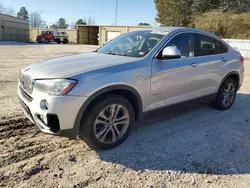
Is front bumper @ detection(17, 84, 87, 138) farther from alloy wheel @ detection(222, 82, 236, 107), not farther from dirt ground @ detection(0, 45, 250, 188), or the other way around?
alloy wheel @ detection(222, 82, 236, 107)

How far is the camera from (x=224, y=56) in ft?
15.9

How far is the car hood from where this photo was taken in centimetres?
294

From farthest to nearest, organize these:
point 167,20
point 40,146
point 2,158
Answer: point 167,20
point 40,146
point 2,158

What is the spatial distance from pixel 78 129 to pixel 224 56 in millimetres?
3452

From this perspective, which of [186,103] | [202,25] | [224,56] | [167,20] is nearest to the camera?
[186,103]

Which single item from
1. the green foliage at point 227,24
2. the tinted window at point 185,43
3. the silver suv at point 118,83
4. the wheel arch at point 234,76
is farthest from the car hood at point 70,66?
the green foliage at point 227,24

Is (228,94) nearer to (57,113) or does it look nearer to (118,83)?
(118,83)

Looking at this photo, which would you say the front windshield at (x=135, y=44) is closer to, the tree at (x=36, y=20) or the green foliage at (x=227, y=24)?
the green foliage at (x=227, y=24)

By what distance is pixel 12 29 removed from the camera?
1570 inches

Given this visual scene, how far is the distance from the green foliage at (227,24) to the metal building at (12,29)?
2955 cm

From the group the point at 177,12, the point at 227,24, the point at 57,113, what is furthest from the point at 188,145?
the point at 177,12

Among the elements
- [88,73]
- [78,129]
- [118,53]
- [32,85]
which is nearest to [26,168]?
[78,129]

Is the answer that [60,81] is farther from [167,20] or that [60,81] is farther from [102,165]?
[167,20]

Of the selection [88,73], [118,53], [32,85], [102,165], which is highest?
[118,53]
